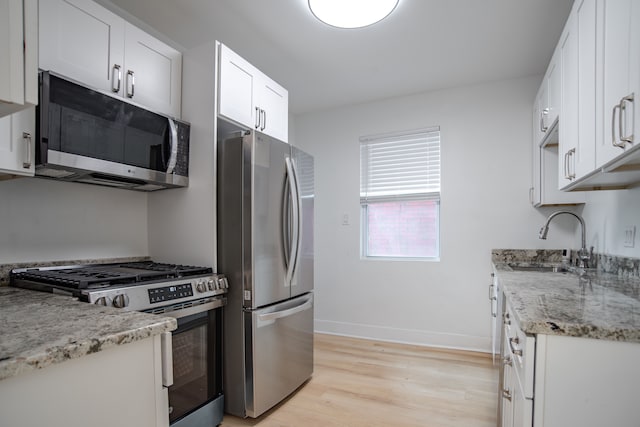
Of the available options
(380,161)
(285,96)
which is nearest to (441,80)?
(380,161)

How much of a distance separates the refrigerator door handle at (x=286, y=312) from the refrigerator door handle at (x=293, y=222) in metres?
0.18

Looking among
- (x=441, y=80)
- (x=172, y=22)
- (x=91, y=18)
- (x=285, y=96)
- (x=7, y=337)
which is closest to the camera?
(x=7, y=337)

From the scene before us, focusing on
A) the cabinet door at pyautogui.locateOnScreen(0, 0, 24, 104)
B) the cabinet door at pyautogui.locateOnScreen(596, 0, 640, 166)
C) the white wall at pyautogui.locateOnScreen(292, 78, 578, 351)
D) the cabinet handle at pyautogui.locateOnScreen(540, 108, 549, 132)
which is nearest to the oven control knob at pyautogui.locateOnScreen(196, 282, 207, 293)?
the cabinet door at pyautogui.locateOnScreen(0, 0, 24, 104)

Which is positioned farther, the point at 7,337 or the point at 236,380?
the point at 236,380

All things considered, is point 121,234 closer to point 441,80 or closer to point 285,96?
point 285,96

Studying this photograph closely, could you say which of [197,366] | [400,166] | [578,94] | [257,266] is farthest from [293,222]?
[400,166]

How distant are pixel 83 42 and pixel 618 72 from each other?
218 centimetres

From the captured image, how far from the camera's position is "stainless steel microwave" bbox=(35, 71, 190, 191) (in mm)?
1446

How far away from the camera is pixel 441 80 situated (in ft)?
10.5

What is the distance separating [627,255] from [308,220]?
1861mm

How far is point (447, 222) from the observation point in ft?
11.0

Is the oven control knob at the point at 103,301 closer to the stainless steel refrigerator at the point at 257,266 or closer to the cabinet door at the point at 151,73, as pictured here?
the stainless steel refrigerator at the point at 257,266

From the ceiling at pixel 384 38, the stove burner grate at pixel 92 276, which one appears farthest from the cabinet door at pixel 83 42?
the stove burner grate at pixel 92 276

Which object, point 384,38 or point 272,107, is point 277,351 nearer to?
point 272,107
